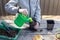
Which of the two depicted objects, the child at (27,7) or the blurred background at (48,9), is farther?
the blurred background at (48,9)

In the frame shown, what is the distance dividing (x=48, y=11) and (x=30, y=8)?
1480 millimetres

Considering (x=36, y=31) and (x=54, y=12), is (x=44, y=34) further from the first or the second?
(x=54, y=12)

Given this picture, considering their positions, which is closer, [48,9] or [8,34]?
[8,34]

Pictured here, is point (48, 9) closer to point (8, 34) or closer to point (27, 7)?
point (27, 7)

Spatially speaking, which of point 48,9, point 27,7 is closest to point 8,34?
point 27,7

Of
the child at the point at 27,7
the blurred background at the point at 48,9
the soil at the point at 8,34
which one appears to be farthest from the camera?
the blurred background at the point at 48,9

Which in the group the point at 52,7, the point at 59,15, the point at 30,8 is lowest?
the point at 59,15

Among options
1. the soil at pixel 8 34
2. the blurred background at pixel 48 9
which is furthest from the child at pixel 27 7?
the blurred background at pixel 48 9

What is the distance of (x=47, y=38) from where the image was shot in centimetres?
128

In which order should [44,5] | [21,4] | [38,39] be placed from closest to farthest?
[38,39] < [21,4] < [44,5]

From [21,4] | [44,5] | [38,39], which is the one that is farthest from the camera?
[44,5]

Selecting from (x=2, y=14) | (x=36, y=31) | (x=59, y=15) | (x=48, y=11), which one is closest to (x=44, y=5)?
(x=48, y=11)

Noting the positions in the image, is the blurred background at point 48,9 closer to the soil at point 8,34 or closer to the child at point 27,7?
the child at point 27,7

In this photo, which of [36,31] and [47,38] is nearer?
[47,38]
